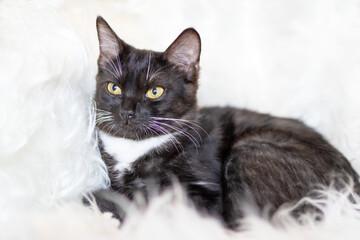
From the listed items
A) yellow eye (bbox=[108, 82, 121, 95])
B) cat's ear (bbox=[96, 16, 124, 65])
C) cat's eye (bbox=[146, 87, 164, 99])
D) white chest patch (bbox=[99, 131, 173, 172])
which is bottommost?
white chest patch (bbox=[99, 131, 173, 172])

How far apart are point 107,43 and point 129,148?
1.16 feet

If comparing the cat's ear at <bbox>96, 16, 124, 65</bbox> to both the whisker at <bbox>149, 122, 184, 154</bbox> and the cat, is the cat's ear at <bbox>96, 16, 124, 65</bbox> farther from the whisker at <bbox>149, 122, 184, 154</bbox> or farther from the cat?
the whisker at <bbox>149, 122, 184, 154</bbox>

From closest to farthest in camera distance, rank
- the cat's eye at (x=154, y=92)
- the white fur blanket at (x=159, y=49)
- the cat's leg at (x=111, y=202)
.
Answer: the white fur blanket at (x=159, y=49), the cat's leg at (x=111, y=202), the cat's eye at (x=154, y=92)

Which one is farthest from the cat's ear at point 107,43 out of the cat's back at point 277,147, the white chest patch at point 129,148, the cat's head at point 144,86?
the cat's back at point 277,147

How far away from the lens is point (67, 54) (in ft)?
4.00

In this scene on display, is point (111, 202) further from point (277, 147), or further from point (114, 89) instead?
point (277, 147)

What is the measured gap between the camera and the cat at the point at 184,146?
1166mm

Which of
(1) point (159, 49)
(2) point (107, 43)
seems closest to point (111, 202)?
(2) point (107, 43)

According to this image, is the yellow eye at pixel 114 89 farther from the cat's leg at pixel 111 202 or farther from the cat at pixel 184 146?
the cat's leg at pixel 111 202

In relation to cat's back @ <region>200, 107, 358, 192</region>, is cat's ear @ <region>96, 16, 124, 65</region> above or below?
above

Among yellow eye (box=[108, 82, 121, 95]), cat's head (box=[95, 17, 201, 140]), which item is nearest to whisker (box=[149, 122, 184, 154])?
cat's head (box=[95, 17, 201, 140])

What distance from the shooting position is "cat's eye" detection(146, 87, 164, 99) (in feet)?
4.07

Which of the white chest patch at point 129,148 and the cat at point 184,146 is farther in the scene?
the white chest patch at point 129,148

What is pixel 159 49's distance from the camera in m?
1.65
